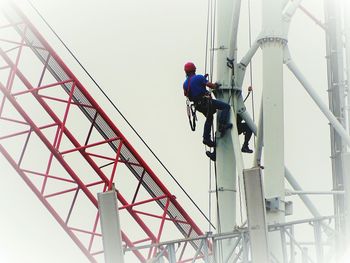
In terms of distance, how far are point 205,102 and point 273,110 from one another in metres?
2.99

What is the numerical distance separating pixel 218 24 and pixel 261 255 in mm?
8119

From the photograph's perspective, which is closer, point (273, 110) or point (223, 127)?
point (273, 110)

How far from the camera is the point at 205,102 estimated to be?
17703 mm

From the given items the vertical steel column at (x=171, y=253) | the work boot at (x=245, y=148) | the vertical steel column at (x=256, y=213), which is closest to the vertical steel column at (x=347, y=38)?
the work boot at (x=245, y=148)

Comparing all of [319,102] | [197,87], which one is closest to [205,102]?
Answer: [197,87]

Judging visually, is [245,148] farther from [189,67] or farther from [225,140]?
[189,67]

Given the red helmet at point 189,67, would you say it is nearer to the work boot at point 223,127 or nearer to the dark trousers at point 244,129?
the work boot at point 223,127

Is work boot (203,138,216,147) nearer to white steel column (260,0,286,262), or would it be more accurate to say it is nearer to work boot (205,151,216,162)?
work boot (205,151,216,162)

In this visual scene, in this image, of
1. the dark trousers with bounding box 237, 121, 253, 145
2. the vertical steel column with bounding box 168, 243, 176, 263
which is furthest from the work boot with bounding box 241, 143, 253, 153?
the vertical steel column with bounding box 168, 243, 176, 263

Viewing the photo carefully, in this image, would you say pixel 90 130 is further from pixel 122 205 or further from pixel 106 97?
pixel 122 205

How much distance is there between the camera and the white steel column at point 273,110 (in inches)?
585

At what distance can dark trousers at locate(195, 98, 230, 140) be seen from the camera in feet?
57.6

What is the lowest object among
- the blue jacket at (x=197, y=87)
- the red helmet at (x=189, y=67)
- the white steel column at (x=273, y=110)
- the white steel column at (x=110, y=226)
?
the white steel column at (x=110, y=226)

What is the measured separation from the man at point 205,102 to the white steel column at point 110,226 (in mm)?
6398
